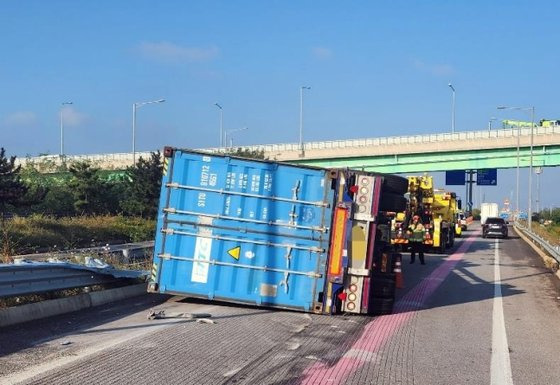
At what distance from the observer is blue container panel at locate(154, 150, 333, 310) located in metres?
10.8

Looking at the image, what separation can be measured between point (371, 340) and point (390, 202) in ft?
11.4

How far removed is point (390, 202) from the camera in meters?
12.0

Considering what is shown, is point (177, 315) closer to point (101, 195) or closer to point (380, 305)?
point (380, 305)

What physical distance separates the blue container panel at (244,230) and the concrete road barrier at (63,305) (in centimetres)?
103

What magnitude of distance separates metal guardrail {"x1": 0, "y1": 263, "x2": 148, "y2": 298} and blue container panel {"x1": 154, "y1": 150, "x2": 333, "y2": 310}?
3.93 ft

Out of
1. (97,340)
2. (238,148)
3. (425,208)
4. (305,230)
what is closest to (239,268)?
(305,230)

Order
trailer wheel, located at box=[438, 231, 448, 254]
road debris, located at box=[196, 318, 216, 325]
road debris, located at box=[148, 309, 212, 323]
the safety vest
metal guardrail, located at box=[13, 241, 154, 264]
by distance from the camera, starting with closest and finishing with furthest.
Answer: road debris, located at box=[196, 318, 216, 325], road debris, located at box=[148, 309, 212, 323], metal guardrail, located at box=[13, 241, 154, 264], the safety vest, trailer wheel, located at box=[438, 231, 448, 254]

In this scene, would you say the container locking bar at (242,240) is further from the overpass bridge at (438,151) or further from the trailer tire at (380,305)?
the overpass bridge at (438,151)

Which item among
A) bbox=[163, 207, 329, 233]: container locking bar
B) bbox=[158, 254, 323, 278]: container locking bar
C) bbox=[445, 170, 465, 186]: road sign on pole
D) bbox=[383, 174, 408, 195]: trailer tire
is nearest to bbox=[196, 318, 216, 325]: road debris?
bbox=[158, 254, 323, 278]: container locking bar

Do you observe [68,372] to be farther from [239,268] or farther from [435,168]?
[435,168]

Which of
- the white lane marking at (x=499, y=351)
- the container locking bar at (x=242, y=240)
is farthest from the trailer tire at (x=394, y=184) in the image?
the white lane marking at (x=499, y=351)

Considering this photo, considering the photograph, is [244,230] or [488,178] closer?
[244,230]

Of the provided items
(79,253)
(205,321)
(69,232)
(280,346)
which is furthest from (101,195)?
(280,346)

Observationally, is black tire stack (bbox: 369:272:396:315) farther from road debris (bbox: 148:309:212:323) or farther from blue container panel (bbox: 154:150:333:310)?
road debris (bbox: 148:309:212:323)
